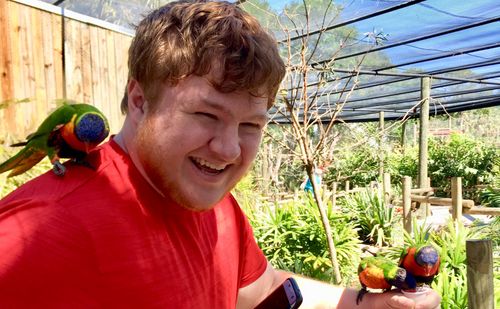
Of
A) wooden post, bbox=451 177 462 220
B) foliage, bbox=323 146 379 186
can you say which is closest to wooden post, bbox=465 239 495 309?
wooden post, bbox=451 177 462 220

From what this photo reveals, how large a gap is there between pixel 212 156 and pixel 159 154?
88 mm

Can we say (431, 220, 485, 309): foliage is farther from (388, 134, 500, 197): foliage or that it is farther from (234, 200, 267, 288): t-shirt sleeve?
(388, 134, 500, 197): foliage

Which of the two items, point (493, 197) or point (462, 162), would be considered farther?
point (462, 162)

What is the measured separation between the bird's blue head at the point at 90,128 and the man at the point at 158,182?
2.4 inches

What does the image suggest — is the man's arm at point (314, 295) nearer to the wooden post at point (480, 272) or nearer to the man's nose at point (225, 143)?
the man's nose at point (225, 143)

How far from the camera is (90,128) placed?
2.75 ft

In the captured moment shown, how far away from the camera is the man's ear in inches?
29.0

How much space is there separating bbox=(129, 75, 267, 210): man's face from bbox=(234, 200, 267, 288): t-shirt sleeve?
300 millimetres

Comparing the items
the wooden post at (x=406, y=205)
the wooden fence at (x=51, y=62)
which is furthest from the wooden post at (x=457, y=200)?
the wooden fence at (x=51, y=62)

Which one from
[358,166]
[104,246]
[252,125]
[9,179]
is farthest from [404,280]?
[358,166]

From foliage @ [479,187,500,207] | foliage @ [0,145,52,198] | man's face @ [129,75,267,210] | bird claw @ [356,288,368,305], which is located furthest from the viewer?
foliage @ [479,187,500,207]

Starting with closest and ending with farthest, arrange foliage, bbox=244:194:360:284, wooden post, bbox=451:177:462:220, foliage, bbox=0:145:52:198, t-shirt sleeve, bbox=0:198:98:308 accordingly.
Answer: t-shirt sleeve, bbox=0:198:98:308 < foliage, bbox=0:145:52:198 < foliage, bbox=244:194:360:284 < wooden post, bbox=451:177:462:220

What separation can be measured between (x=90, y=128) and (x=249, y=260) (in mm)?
488

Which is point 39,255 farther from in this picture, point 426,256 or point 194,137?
point 426,256
